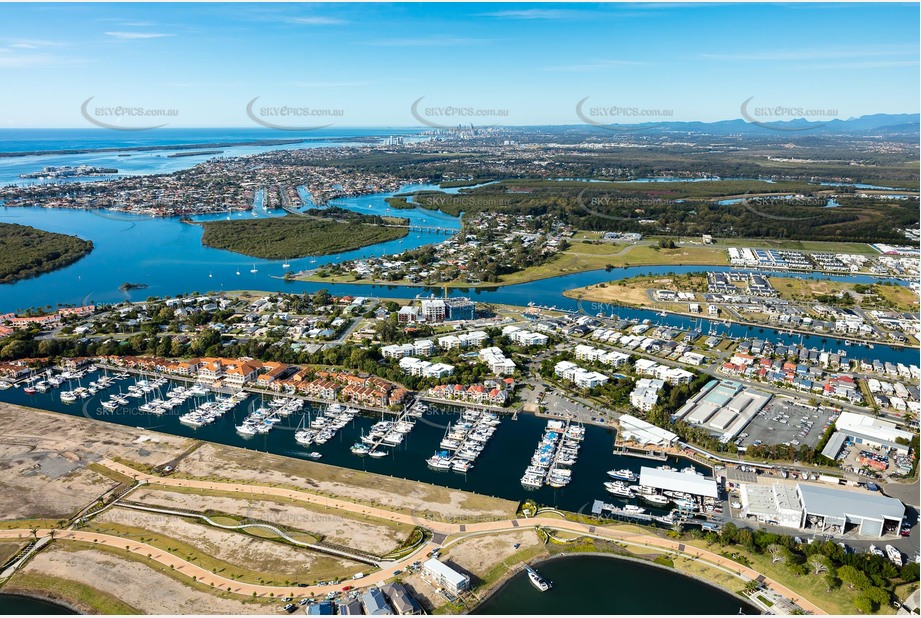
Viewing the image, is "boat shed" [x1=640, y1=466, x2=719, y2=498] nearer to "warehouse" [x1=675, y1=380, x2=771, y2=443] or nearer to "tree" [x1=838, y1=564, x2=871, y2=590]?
"warehouse" [x1=675, y1=380, x2=771, y2=443]

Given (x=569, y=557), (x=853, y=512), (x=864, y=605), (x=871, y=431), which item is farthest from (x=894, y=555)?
(x=569, y=557)

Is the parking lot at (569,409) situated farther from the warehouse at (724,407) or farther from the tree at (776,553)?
the tree at (776,553)

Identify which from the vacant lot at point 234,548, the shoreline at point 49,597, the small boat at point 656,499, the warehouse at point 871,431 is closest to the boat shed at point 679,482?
the small boat at point 656,499

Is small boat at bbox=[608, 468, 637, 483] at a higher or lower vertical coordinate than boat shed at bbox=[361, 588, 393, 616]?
lower

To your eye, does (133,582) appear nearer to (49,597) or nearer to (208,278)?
(49,597)

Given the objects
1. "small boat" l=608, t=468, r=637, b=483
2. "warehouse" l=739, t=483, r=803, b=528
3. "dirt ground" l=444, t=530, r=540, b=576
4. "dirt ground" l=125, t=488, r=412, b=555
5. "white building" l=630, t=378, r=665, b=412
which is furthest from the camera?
"white building" l=630, t=378, r=665, b=412

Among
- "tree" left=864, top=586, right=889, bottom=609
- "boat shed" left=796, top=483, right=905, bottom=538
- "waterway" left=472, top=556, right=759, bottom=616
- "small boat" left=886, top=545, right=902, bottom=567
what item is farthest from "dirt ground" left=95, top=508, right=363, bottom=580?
"small boat" left=886, top=545, right=902, bottom=567
